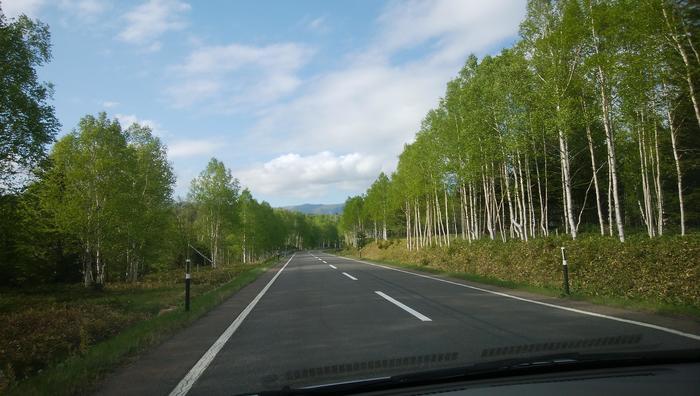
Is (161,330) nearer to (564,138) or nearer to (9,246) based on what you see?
(564,138)

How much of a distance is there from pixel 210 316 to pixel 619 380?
866cm

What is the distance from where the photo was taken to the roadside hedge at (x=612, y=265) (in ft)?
33.4

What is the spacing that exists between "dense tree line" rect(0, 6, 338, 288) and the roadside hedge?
20.5 meters

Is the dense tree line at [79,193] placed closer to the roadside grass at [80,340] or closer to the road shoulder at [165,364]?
the roadside grass at [80,340]

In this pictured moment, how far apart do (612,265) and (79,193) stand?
27043 millimetres

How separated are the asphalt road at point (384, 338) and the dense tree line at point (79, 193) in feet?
47.7

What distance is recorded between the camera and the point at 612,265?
12469mm

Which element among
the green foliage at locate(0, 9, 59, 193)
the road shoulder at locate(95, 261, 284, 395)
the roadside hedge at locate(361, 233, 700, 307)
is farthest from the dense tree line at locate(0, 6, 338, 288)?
the roadside hedge at locate(361, 233, 700, 307)

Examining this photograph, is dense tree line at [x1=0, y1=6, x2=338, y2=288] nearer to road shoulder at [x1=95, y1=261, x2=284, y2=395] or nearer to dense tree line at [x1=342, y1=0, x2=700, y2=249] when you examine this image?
road shoulder at [x1=95, y1=261, x2=284, y2=395]

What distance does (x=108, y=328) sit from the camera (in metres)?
11.3

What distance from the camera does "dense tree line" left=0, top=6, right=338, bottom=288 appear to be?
57.4ft

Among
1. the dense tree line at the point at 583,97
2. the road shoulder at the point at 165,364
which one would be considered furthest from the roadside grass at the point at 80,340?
the dense tree line at the point at 583,97

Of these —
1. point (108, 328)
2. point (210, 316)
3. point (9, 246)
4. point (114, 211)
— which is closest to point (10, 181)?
point (114, 211)

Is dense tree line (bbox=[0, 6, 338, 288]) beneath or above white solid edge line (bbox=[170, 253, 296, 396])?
above
